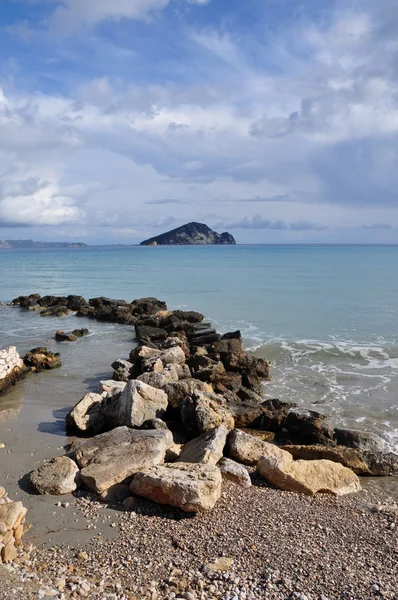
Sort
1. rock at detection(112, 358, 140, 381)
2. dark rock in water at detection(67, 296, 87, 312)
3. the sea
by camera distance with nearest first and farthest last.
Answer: the sea, rock at detection(112, 358, 140, 381), dark rock in water at detection(67, 296, 87, 312)

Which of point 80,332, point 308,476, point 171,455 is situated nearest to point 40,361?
point 80,332

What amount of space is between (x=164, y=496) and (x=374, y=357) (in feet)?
43.5

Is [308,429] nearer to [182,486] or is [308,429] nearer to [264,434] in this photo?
[264,434]

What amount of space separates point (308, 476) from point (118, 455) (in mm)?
3249

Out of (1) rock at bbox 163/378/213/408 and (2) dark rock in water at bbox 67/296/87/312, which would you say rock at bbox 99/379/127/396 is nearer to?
(1) rock at bbox 163/378/213/408

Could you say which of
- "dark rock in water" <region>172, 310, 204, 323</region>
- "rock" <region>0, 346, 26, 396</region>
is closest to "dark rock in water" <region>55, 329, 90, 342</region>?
"dark rock in water" <region>172, 310, 204, 323</region>

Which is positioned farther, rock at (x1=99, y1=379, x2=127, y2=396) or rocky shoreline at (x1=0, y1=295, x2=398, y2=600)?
rock at (x1=99, y1=379, x2=127, y2=396)

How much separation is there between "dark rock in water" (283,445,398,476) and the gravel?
4.67 ft

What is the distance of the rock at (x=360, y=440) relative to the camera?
34.0 feet

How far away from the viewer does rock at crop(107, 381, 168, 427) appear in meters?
10.4

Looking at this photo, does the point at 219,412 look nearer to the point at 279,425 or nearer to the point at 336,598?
the point at 279,425

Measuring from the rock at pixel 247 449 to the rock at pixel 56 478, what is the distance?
2921 mm

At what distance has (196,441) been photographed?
376 inches

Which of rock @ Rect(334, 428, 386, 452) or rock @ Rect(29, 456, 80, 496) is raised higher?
rock @ Rect(29, 456, 80, 496)
